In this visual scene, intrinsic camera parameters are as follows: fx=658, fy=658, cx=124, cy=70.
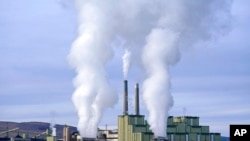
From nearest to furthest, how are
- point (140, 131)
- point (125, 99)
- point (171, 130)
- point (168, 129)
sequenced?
point (140, 131), point (125, 99), point (168, 129), point (171, 130)

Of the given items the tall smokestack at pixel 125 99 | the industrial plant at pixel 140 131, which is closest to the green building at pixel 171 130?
the industrial plant at pixel 140 131

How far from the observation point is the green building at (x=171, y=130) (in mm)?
99312

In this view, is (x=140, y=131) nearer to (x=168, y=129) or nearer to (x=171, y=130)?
(x=168, y=129)

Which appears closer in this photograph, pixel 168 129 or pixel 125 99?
pixel 125 99

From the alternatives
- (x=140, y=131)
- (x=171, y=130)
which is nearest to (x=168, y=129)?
(x=171, y=130)

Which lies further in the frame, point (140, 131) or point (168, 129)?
point (168, 129)

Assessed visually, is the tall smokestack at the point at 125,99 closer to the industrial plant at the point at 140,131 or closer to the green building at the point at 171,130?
the industrial plant at the point at 140,131

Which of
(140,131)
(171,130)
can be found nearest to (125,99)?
(140,131)

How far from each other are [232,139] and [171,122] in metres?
91.0

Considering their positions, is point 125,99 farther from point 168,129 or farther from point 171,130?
point 171,130

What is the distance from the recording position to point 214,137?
111 m

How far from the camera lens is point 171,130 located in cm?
10825

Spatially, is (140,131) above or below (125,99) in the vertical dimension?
below

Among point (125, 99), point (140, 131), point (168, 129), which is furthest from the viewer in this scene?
point (168, 129)
